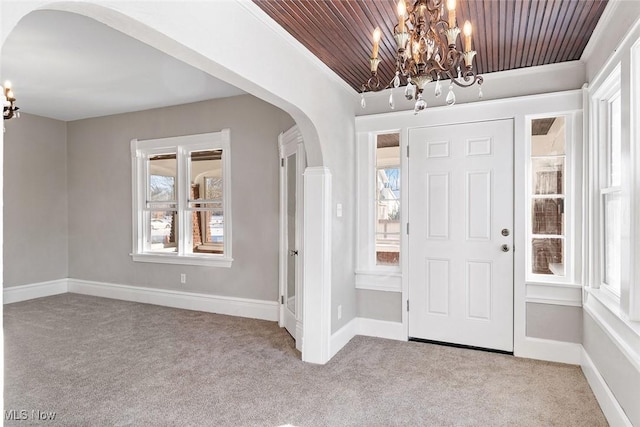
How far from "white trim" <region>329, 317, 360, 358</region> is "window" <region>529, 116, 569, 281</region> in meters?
1.70

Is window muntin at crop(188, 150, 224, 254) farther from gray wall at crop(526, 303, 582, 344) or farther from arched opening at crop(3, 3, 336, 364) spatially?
gray wall at crop(526, 303, 582, 344)

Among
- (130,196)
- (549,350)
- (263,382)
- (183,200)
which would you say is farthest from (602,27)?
(130,196)

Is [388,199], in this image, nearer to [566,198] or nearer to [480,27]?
[566,198]

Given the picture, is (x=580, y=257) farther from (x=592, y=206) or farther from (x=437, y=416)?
(x=437, y=416)

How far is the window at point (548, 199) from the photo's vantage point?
3.35 meters

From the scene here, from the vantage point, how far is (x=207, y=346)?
365 centimetres

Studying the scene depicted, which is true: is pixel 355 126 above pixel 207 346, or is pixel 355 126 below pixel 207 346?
above

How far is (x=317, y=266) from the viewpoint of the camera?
3.32m

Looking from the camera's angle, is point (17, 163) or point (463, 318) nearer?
point (463, 318)

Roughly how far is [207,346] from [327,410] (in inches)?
61.7

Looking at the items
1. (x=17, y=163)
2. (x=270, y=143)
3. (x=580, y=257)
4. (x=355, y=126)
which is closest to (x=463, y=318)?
(x=580, y=257)

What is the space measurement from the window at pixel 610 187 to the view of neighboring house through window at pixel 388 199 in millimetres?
1682

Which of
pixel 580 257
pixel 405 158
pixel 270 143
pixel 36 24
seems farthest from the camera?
pixel 270 143

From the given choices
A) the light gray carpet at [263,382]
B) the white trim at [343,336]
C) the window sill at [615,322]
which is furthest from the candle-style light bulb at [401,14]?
the white trim at [343,336]
